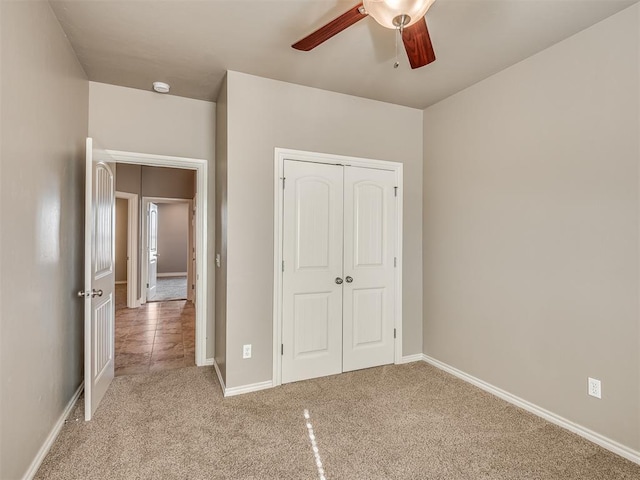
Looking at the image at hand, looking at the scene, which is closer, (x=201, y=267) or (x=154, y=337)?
(x=201, y=267)

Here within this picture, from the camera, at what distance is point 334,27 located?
164cm

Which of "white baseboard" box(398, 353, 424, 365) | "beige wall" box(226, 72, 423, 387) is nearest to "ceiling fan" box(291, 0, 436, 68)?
"beige wall" box(226, 72, 423, 387)

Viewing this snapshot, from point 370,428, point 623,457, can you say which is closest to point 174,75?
point 370,428

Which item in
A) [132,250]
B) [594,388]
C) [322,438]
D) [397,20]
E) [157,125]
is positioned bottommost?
[322,438]

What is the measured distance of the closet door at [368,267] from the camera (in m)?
3.25

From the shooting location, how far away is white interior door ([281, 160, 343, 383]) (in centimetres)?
301

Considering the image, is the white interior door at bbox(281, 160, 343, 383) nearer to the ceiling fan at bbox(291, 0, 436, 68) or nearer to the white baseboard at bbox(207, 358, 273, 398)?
the white baseboard at bbox(207, 358, 273, 398)

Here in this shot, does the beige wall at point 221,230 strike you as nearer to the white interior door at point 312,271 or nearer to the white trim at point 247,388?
the white trim at point 247,388

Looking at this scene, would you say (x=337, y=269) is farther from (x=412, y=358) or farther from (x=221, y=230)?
(x=412, y=358)

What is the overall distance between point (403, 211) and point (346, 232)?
702 mm

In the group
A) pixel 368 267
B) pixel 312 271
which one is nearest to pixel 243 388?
pixel 312 271

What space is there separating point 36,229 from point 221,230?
135 centimetres

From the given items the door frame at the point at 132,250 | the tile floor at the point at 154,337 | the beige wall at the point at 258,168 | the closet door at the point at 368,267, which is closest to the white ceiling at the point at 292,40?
the beige wall at the point at 258,168

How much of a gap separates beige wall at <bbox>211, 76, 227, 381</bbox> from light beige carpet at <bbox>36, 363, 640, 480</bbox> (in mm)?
367
